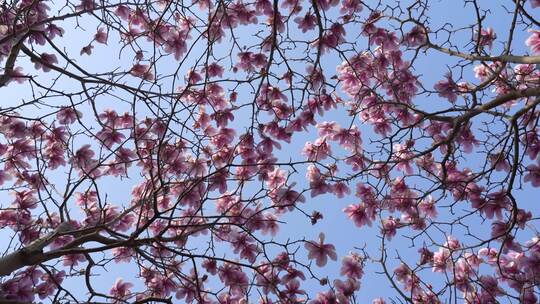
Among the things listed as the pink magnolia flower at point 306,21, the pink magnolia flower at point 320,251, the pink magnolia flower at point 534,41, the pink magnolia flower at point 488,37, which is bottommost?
the pink magnolia flower at point 320,251

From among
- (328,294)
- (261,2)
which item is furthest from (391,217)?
(261,2)

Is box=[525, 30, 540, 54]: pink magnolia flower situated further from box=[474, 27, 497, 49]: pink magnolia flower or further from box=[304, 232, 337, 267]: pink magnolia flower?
box=[304, 232, 337, 267]: pink magnolia flower

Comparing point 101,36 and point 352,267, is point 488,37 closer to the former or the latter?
point 352,267

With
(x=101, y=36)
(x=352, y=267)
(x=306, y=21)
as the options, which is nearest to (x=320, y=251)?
(x=352, y=267)

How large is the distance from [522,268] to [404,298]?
118cm

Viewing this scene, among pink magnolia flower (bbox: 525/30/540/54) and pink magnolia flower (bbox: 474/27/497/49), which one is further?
pink magnolia flower (bbox: 474/27/497/49)

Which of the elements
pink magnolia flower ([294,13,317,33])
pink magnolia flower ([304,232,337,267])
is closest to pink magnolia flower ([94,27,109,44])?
pink magnolia flower ([294,13,317,33])

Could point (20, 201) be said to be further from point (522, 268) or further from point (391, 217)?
point (522, 268)

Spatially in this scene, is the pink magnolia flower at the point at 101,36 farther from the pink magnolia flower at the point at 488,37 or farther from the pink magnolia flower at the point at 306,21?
the pink magnolia flower at the point at 488,37

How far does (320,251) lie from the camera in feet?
11.7

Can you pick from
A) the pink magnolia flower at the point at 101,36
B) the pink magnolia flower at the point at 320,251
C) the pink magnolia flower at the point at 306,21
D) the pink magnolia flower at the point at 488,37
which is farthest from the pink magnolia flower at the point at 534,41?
the pink magnolia flower at the point at 101,36

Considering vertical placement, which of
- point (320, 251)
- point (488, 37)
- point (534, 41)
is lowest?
point (320, 251)

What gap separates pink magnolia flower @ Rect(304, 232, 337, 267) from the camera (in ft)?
11.6

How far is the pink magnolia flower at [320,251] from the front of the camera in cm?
354
